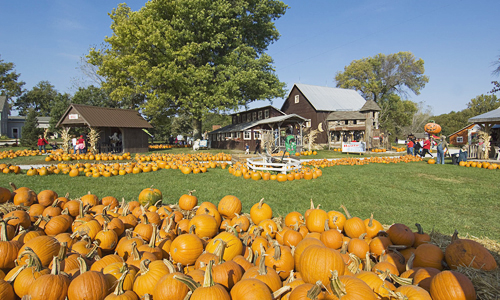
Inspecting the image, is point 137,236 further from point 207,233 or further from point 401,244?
point 401,244

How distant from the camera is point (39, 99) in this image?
7225 centimetres

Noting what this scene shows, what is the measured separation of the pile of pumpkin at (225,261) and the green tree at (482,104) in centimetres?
7620

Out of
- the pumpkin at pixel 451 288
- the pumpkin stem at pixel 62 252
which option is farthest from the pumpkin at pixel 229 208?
the pumpkin at pixel 451 288

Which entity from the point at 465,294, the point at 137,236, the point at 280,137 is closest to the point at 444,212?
the point at 465,294

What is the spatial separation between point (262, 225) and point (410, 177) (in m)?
10.6

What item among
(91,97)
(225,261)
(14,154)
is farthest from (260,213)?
(91,97)

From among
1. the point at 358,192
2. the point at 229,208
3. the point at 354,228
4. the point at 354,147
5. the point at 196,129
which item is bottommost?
the point at 358,192

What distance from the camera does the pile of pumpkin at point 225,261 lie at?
184 centimetres

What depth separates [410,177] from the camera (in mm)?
11500

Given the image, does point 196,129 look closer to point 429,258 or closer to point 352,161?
point 352,161

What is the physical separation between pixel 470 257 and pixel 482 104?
80.1m

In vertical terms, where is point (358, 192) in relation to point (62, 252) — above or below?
below

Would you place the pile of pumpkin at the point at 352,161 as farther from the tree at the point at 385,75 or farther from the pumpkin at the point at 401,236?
the tree at the point at 385,75

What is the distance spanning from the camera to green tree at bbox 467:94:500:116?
5958 cm
